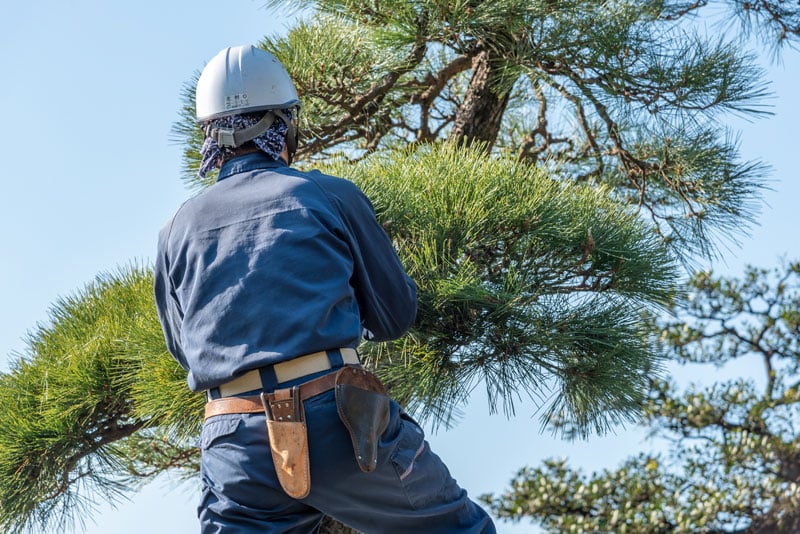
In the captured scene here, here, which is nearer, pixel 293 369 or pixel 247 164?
pixel 293 369

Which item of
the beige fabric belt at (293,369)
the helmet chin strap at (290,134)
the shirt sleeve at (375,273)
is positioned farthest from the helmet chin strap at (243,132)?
the beige fabric belt at (293,369)

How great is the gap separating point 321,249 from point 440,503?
0.38 m

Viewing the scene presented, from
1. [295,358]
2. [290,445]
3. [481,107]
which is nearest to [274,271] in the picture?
[295,358]

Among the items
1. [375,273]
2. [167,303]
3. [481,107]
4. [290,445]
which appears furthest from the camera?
[481,107]

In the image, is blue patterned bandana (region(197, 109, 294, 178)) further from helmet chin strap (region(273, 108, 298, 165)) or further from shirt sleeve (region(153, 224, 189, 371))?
shirt sleeve (region(153, 224, 189, 371))

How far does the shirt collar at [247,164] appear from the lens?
1432mm

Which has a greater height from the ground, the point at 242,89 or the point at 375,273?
the point at 242,89

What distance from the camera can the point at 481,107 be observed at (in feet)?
7.68

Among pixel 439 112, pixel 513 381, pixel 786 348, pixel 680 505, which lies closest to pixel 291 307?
pixel 513 381

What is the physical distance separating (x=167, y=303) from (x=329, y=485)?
0.40m

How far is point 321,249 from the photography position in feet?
4.35

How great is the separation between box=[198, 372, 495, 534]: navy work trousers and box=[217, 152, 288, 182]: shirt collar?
35 centimetres

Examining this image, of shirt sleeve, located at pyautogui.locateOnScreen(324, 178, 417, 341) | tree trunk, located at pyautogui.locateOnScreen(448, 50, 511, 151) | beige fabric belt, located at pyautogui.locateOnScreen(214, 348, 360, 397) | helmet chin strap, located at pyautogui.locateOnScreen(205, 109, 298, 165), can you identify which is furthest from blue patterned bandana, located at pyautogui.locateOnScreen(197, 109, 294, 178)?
tree trunk, located at pyautogui.locateOnScreen(448, 50, 511, 151)

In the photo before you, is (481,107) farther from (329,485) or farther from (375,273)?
(329,485)
